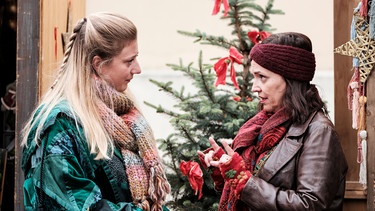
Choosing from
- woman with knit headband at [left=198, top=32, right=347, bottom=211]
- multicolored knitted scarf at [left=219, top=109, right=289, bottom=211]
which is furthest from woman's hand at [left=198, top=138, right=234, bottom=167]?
multicolored knitted scarf at [left=219, top=109, right=289, bottom=211]

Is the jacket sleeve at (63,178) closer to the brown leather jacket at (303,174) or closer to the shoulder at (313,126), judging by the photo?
the brown leather jacket at (303,174)

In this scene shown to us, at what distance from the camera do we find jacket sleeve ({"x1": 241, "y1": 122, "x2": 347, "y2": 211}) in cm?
364

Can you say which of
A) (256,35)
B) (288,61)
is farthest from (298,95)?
(256,35)

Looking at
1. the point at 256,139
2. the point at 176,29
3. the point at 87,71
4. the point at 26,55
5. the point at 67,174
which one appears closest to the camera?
the point at 67,174

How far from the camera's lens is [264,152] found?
12.9ft

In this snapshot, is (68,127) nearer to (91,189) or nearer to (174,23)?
(91,189)

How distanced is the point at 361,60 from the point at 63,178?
209cm

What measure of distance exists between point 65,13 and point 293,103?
9.81 ft

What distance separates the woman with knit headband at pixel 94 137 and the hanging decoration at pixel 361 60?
1.50 metres

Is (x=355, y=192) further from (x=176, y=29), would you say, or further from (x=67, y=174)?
(x=176, y=29)

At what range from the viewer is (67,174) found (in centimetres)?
313

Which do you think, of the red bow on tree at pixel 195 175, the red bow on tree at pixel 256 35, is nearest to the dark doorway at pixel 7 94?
the red bow on tree at pixel 256 35

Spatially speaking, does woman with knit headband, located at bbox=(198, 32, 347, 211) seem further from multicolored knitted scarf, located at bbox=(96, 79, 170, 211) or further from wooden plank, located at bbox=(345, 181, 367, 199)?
wooden plank, located at bbox=(345, 181, 367, 199)

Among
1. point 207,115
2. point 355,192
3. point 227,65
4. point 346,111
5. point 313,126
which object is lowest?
point 355,192
